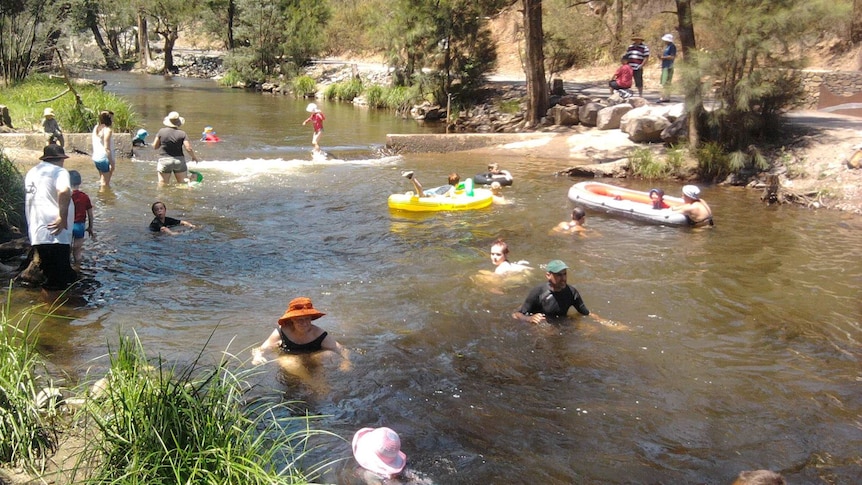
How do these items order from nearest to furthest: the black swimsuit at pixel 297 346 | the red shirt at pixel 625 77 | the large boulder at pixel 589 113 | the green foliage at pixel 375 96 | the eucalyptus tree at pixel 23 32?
1. the black swimsuit at pixel 297 346
2. the eucalyptus tree at pixel 23 32
3. the red shirt at pixel 625 77
4. the large boulder at pixel 589 113
5. the green foliage at pixel 375 96

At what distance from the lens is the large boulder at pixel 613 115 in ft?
65.6

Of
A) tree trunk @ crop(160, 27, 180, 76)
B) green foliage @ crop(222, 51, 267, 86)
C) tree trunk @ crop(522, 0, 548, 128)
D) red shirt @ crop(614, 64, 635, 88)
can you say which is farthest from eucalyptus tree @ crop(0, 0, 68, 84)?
tree trunk @ crop(160, 27, 180, 76)

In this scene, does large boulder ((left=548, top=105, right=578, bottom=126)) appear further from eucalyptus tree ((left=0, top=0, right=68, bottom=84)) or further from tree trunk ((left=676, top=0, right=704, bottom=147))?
eucalyptus tree ((left=0, top=0, right=68, bottom=84))

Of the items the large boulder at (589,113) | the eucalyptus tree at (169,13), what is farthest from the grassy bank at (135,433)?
the eucalyptus tree at (169,13)

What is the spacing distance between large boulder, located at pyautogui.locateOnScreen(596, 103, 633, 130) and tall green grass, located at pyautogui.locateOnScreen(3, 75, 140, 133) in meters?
12.7

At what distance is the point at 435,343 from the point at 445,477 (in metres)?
2.50

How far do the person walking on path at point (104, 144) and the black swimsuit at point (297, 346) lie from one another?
27.8ft

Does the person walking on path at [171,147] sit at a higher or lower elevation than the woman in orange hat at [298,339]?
higher

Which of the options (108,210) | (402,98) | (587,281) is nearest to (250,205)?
(108,210)

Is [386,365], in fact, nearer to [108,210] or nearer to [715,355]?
[715,355]

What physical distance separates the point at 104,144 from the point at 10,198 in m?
3.25

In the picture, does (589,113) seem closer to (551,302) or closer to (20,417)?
(551,302)

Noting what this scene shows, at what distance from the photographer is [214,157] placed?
1820cm

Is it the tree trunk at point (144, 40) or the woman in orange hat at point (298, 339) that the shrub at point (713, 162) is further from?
the tree trunk at point (144, 40)
